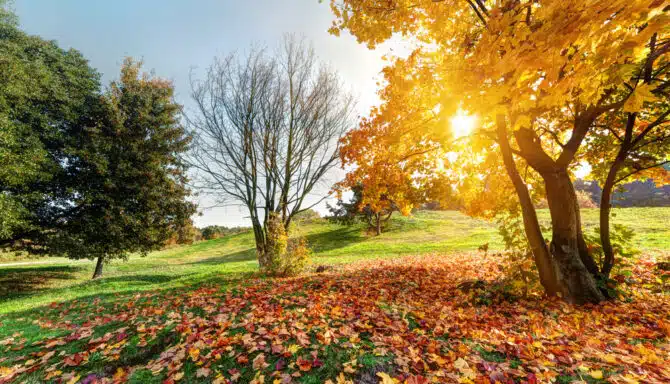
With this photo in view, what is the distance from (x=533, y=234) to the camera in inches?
235

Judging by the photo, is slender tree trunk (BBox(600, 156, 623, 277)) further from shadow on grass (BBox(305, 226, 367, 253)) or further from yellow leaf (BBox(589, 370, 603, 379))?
shadow on grass (BBox(305, 226, 367, 253))

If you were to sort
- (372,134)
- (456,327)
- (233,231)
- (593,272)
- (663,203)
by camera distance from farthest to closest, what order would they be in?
(233,231) < (663,203) < (372,134) < (593,272) < (456,327)

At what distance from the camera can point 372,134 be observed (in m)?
8.40

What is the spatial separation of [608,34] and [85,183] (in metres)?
19.4

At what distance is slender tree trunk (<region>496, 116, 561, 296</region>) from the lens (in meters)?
5.72

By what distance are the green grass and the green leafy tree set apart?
84.9 inches

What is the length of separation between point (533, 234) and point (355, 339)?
15.9 ft

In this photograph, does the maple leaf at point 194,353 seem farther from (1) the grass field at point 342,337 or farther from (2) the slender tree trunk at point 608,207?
(2) the slender tree trunk at point 608,207

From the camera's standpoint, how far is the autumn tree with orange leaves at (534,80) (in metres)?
2.67

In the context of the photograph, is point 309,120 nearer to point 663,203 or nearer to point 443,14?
point 443,14

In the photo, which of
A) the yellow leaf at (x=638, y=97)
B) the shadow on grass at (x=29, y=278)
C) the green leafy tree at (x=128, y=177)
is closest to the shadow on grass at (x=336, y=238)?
the green leafy tree at (x=128, y=177)

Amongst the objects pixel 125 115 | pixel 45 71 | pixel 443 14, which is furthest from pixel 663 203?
pixel 45 71

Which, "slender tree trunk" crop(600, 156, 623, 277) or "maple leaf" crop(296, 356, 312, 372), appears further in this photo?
"slender tree trunk" crop(600, 156, 623, 277)

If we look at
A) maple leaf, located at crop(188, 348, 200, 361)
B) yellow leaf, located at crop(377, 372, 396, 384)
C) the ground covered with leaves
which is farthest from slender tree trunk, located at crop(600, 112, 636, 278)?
maple leaf, located at crop(188, 348, 200, 361)
